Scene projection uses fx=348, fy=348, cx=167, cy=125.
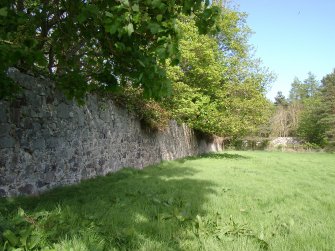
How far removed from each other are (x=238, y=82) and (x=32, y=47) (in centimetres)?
2122

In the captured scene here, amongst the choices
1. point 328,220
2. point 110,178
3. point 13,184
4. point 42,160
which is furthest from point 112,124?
point 328,220

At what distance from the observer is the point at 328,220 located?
18.7 feet

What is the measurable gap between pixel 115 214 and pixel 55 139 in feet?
10.8

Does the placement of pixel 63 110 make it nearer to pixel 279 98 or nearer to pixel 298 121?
pixel 298 121

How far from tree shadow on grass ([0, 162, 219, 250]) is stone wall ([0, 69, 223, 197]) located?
454 millimetres

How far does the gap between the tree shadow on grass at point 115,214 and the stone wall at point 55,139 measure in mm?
454

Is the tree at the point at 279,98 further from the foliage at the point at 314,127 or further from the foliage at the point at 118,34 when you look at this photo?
the foliage at the point at 118,34

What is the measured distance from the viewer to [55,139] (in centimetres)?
782

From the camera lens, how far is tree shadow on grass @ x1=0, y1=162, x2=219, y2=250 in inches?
154

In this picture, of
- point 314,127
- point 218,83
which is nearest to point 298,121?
point 314,127

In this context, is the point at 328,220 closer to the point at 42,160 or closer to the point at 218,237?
the point at 218,237

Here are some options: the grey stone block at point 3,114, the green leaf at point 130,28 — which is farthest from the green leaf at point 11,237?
the grey stone block at point 3,114

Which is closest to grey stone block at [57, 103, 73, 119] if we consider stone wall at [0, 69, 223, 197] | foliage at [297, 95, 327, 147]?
stone wall at [0, 69, 223, 197]

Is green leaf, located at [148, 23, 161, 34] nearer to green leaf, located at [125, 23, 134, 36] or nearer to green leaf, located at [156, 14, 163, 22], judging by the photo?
green leaf, located at [156, 14, 163, 22]
